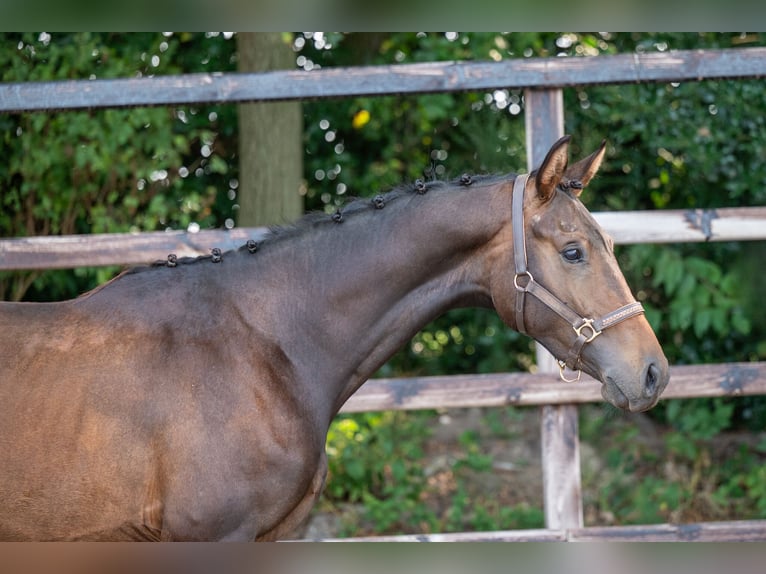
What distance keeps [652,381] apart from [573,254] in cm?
53

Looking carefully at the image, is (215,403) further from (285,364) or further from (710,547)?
(710,547)

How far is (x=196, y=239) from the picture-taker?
180 inches

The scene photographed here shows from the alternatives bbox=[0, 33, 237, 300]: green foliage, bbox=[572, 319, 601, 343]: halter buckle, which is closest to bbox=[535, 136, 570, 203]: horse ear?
bbox=[572, 319, 601, 343]: halter buckle

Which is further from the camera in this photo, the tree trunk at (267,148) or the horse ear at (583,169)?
the tree trunk at (267,148)

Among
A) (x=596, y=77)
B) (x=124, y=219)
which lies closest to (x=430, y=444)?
(x=124, y=219)

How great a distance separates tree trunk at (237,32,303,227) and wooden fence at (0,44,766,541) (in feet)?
6.01

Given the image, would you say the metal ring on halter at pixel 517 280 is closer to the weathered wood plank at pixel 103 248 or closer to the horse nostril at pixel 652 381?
the horse nostril at pixel 652 381

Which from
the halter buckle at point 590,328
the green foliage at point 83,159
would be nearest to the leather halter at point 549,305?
the halter buckle at point 590,328

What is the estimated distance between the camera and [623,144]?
7.48 meters

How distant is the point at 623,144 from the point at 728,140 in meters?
0.96

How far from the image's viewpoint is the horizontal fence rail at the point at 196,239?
4.52 metres

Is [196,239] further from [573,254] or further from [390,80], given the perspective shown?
[573,254]

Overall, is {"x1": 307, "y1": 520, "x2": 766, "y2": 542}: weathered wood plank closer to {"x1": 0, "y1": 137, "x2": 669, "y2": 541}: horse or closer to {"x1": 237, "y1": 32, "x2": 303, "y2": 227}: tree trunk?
{"x1": 0, "y1": 137, "x2": 669, "y2": 541}: horse

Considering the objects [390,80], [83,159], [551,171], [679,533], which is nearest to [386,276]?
[551,171]
